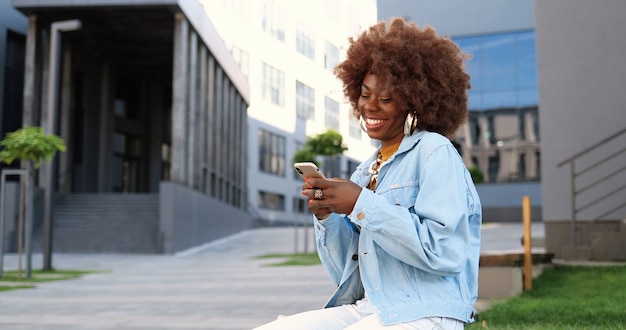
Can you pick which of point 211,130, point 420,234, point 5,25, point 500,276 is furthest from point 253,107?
point 420,234

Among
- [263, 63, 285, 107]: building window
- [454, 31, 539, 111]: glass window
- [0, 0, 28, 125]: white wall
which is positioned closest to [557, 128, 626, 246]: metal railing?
[263, 63, 285, 107]: building window

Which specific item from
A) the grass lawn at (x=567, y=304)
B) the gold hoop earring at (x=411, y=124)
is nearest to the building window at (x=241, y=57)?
the grass lawn at (x=567, y=304)

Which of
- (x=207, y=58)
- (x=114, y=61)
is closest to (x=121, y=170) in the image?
(x=114, y=61)

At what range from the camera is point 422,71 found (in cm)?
205

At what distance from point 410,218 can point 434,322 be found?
29 centimetres

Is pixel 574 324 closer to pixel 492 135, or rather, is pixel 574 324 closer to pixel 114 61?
pixel 114 61

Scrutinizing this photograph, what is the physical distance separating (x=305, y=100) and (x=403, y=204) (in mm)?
2573

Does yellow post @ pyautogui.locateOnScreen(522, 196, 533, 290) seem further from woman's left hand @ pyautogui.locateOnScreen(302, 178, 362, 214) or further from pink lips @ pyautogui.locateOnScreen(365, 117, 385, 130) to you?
woman's left hand @ pyautogui.locateOnScreen(302, 178, 362, 214)

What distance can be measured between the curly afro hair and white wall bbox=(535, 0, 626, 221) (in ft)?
29.2

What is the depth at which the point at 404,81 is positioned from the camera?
2039mm

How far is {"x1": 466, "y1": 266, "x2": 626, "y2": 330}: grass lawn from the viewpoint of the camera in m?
5.32

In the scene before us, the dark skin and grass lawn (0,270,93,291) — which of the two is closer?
the dark skin

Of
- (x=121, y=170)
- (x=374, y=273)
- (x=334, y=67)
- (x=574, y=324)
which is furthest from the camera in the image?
(x=121, y=170)

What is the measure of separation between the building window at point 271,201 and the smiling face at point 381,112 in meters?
45.5
